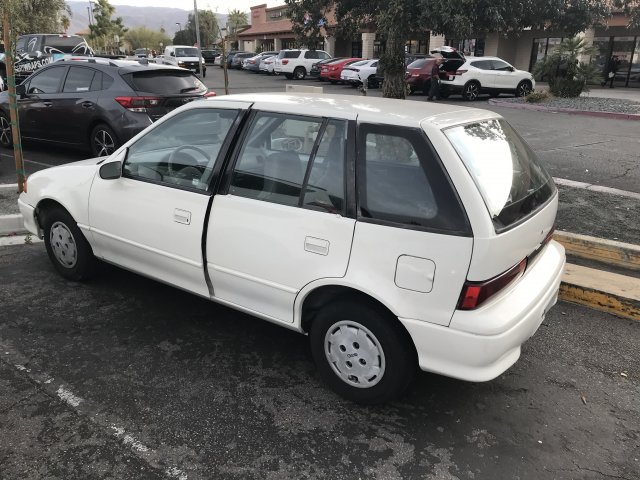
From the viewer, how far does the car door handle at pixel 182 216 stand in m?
3.44

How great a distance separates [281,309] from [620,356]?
2306 millimetres

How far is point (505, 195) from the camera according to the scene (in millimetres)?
2797

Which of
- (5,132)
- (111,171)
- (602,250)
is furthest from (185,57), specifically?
(602,250)

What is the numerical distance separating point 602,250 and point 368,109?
315 cm

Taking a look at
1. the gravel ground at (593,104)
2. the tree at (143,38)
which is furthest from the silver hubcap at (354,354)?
the tree at (143,38)

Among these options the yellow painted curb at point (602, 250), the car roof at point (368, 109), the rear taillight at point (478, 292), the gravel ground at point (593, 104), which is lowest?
the yellow painted curb at point (602, 250)

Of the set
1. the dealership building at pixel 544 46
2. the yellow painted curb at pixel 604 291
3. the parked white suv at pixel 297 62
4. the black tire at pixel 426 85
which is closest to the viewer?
the yellow painted curb at pixel 604 291

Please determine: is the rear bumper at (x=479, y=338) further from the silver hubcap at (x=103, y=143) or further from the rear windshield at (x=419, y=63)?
the rear windshield at (x=419, y=63)

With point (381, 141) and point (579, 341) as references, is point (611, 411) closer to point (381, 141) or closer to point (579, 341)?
point (579, 341)

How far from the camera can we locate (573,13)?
30.3 ft

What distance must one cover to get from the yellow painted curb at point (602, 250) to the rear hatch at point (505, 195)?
6.20ft

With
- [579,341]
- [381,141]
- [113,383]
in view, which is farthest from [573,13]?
[113,383]

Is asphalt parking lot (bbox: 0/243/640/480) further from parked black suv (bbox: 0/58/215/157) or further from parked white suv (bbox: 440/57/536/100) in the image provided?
parked white suv (bbox: 440/57/536/100)

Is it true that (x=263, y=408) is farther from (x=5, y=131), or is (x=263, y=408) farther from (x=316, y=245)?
(x=5, y=131)
